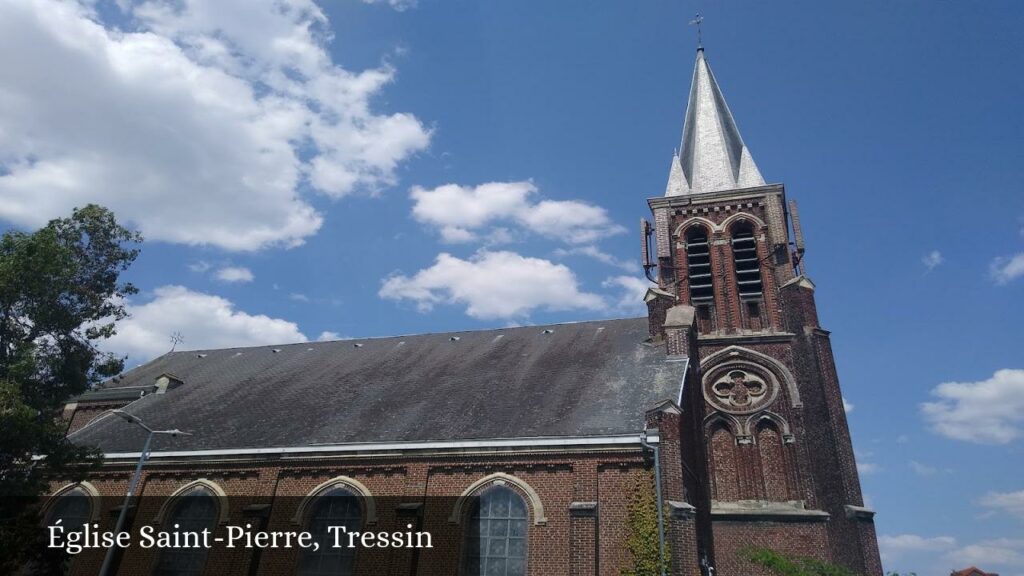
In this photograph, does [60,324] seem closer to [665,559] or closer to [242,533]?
[242,533]

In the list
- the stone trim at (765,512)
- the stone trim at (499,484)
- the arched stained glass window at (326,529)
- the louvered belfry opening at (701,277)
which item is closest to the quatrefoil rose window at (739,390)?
the louvered belfry opening at (701,277)

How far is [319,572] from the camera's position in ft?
54.2

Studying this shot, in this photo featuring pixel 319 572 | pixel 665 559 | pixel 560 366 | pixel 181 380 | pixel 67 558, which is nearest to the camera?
pixel 665 559

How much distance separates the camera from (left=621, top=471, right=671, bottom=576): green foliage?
13969mm

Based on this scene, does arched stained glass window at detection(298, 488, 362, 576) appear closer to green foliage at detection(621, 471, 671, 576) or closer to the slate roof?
the slate roof

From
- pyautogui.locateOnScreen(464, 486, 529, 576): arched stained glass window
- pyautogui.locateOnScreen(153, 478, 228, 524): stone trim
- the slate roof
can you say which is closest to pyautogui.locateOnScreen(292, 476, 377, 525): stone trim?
the slate roof

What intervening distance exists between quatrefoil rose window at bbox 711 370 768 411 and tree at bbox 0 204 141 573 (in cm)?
1749

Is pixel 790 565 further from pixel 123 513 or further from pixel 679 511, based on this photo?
pixel 123 513

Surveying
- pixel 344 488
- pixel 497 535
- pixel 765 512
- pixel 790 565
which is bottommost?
pixel 790 565

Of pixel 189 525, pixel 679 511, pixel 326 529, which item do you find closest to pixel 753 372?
pixel 679 511

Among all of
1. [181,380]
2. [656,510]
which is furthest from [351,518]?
[181,380]

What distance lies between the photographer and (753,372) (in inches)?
813

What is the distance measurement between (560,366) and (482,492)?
5.78 m

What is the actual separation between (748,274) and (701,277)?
64.1 inches
